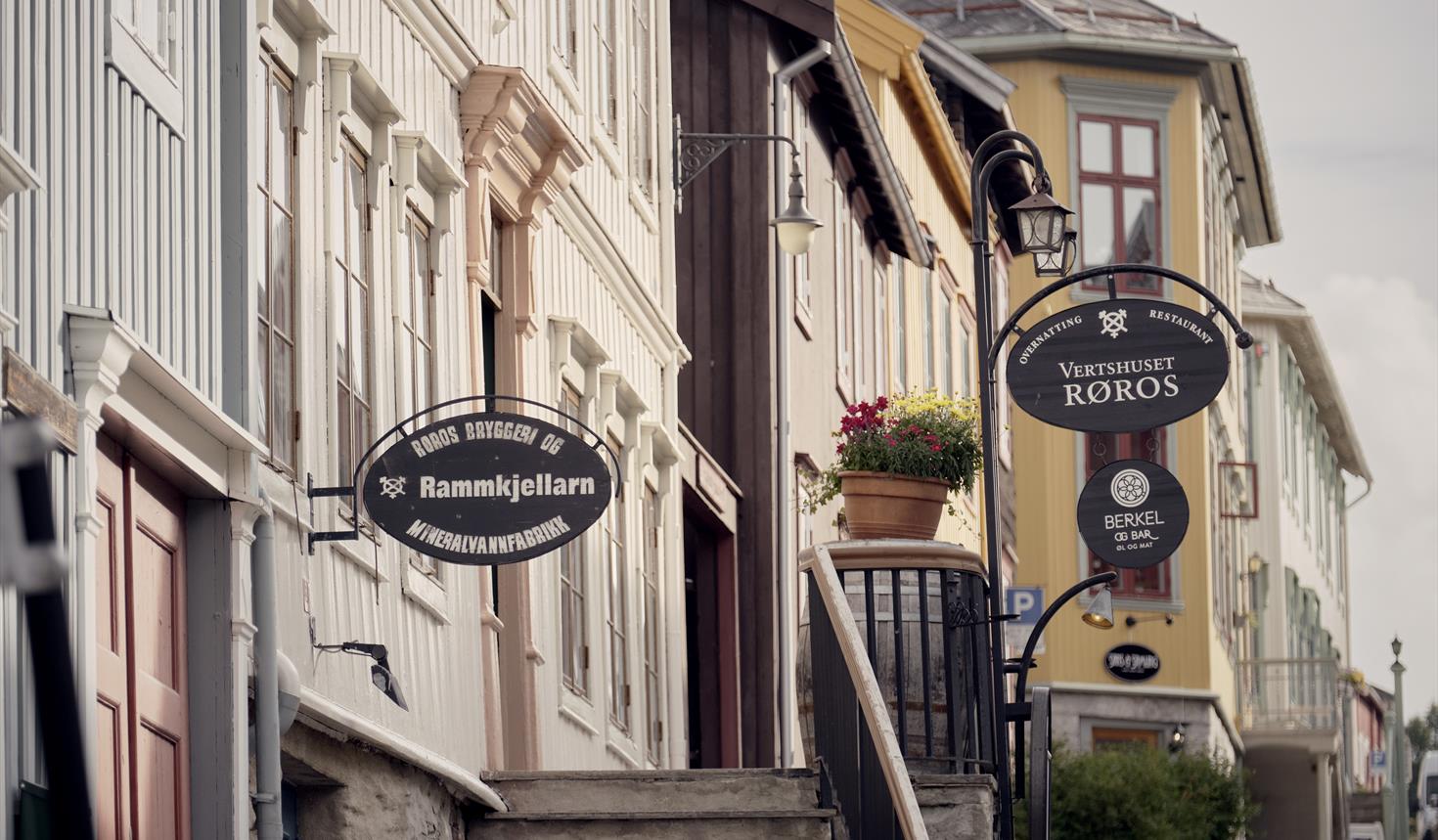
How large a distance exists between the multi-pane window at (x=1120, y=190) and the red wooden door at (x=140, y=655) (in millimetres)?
29189

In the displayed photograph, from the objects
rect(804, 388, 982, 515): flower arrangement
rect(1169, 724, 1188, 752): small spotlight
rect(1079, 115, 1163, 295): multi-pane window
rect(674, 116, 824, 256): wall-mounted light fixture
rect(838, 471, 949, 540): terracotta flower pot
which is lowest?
rect(1169, 724, 1188, 752): small spotlight

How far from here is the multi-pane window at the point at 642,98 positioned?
51.5 ft

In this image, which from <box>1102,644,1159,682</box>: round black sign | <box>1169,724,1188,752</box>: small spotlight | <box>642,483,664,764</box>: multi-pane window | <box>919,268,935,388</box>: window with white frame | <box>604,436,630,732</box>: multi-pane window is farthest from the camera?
<box>1102,644,1159,682</box>: round black sign

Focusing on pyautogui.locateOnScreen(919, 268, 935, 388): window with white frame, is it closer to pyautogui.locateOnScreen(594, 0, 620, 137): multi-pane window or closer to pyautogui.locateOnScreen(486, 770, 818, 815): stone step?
pyautogui.locateOnScreen(594, 0, 620, 137): multi-pane window

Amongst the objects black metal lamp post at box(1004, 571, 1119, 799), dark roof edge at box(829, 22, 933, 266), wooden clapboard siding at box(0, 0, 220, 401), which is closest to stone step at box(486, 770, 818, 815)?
black metal lamp post at box(1004, 571, 1119, 799)

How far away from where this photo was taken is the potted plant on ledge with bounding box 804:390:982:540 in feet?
40.1

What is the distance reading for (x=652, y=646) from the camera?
1530 cm

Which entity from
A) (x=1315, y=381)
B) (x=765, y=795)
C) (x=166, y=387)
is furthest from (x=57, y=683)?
(x=1315, y=381)

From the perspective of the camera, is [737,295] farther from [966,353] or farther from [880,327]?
[966,353]

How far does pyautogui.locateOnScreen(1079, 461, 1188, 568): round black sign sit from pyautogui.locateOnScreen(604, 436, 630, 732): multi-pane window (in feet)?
9.93

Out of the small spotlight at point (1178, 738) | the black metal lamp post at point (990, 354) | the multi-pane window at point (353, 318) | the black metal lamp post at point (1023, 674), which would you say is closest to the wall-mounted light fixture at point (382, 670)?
the multi-pane window at point (353, 318)

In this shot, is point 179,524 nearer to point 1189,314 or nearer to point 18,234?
point 18,234

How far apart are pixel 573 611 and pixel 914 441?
205 centimetres

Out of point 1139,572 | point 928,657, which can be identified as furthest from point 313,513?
point 1139,572
